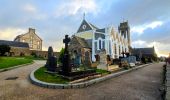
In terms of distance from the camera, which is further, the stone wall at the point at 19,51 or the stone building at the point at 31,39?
the stone building at the point at 31,39

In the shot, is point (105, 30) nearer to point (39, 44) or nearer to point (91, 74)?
point (91, 74)

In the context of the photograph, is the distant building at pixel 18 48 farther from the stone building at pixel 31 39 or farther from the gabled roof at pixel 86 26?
the gabled roof at pixel 86 26

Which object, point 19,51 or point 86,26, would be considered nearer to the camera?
point 86,26

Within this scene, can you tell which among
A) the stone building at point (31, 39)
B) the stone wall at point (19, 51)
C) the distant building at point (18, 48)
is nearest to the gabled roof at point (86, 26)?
the stone wall at point (19, 51)

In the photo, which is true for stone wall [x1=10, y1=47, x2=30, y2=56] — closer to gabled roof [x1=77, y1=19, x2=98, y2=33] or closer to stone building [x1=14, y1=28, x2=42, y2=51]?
stone building [x1=14, y1=28, x2=42, y2=51]

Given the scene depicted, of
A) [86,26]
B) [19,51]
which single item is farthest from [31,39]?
[86,26]

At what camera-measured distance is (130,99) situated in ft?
24.3

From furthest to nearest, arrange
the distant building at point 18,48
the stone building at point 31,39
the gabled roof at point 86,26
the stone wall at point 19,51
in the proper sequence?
1. the stone building at point 31,39
2. the distant building at point 18,48
3. the stone wall at point 19,51
4. the gabled roof at point 86,26

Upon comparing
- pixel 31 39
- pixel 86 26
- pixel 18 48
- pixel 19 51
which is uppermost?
pixel 86 26

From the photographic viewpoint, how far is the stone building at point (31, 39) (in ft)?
243

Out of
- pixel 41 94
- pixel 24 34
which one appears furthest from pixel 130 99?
pixel 24 34

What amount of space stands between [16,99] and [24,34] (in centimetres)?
7245

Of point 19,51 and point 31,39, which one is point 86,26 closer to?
point 19,51

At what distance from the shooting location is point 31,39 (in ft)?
253
